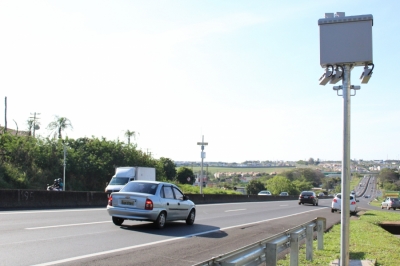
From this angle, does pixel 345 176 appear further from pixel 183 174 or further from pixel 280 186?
pixel 280 186

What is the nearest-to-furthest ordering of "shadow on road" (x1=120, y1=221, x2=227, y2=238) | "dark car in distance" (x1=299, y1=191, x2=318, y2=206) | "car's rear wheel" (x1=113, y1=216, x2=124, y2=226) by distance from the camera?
"shadow on road" (x1=120, y1=221, x2=227, y2=238)
"car's rear wheel" (x1=113, y1=216, x2=124, y2=226)
"dark car in distance" (x1=299, y1=191, x2=318, y2=206)

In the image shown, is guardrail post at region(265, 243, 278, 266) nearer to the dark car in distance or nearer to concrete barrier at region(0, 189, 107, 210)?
concrete barrier at region(0, 189, 107, 210)

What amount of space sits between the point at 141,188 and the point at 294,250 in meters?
7.33

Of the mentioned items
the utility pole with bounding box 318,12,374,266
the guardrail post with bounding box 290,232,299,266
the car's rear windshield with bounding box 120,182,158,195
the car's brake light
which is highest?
the utility pole with bounding box 318,12,374,266

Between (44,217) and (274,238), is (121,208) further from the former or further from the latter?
(274,238)

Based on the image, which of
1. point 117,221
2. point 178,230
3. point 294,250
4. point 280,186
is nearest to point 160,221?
point 178,230

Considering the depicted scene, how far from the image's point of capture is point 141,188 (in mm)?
15148

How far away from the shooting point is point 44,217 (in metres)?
16.7

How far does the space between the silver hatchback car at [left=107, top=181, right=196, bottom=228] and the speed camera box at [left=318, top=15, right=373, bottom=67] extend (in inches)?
312

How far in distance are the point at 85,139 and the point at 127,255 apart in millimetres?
46990

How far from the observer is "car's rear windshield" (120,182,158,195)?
15.1m

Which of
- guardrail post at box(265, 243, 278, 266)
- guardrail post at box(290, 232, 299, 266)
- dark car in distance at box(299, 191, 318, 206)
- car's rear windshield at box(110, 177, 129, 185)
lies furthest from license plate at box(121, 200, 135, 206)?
dark car in distance at box(299, 191, 318, 206)

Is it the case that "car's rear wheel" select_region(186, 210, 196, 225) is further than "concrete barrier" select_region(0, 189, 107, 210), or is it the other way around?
"concrete barrier" select_region(0, 189, 107, 210)

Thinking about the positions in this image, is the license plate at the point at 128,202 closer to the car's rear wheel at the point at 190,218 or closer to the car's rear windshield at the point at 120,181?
the car's rear wheel at the point at 190,218
